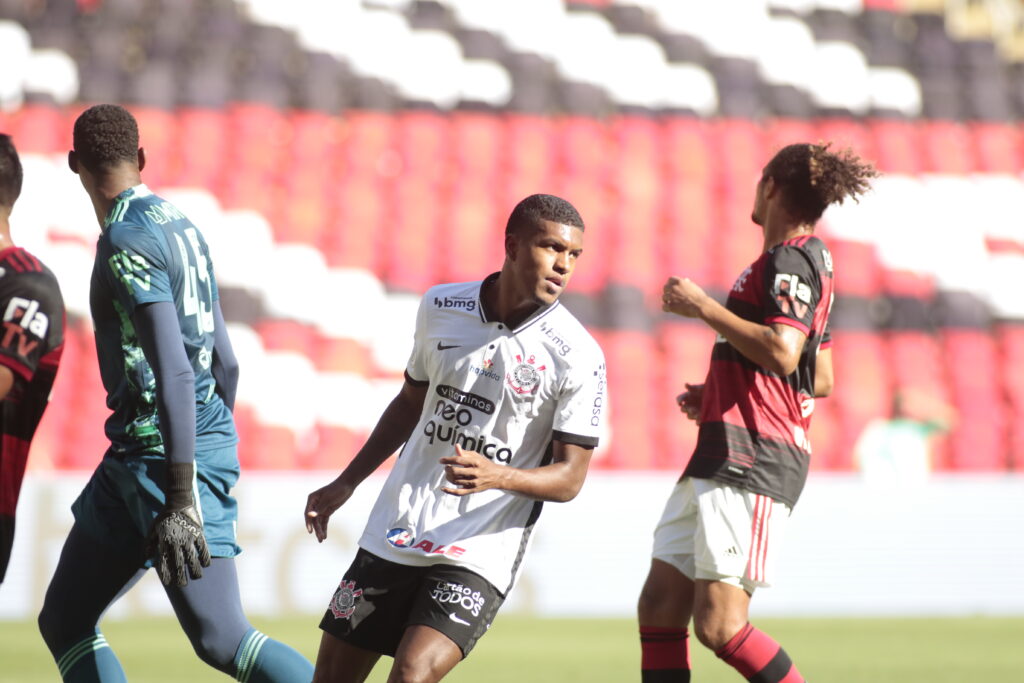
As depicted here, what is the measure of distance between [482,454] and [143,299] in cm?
108

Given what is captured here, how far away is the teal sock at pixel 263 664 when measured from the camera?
3721 millimetres

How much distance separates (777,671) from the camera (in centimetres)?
419

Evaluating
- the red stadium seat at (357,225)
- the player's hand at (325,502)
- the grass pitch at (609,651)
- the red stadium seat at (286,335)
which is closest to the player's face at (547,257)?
the player's hand at (325,502)

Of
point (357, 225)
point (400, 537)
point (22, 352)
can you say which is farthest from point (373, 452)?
point (357, 225)

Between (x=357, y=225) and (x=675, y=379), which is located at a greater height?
(x=357, y=225)

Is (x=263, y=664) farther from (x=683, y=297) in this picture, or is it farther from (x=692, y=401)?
(x=692, y=401)

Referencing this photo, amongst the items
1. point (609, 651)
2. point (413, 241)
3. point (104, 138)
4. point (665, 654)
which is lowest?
point (609, 651)

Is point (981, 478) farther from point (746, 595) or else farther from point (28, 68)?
point (28, 68)

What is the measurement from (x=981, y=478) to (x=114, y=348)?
782cm

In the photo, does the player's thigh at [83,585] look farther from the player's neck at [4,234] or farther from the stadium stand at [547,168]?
the stadium stand at [547,168]

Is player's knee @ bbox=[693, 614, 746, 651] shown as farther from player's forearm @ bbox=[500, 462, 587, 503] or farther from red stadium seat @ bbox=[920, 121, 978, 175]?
red stadium seat @ bbox=[920, 121, 978, 175]

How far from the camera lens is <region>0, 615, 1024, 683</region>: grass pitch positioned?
673 cm

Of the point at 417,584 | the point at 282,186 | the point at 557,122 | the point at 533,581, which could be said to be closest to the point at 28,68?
the point at 282,186

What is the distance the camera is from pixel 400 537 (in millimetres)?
3564
